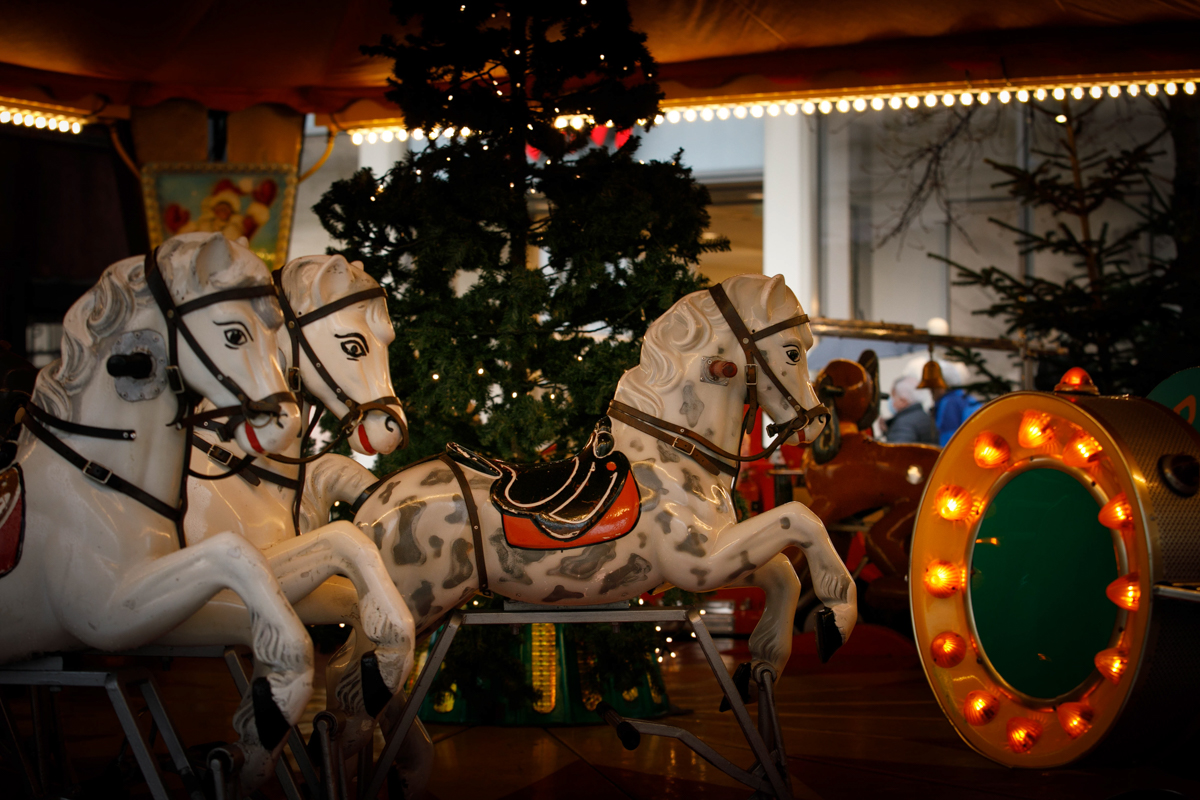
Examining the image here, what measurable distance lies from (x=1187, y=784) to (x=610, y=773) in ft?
6.21

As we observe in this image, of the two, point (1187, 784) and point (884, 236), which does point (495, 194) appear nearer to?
point (1187, 784)

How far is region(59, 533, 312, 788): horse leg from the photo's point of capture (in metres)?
1.88

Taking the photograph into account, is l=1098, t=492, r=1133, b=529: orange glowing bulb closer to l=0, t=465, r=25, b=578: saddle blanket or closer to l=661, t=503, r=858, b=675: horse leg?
l=661, t=503, r=858, b=675: horse leg

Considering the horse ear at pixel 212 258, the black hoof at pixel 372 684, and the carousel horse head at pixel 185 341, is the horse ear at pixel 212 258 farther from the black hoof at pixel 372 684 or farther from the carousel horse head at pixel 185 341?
the black hoof at pixel 372 684

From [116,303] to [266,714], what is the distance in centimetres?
93

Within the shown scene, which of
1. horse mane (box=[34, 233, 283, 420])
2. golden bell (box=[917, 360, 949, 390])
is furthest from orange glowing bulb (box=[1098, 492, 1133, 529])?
golden bell (box=[917, 360, 949, 390])

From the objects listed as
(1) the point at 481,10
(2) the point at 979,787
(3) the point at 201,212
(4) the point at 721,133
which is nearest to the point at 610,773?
(2) the point at 979,787

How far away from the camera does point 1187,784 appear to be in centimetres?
311

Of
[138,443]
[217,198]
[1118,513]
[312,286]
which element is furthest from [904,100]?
[138,443]

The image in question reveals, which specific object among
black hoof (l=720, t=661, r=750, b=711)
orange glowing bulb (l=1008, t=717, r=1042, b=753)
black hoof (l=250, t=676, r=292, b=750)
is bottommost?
orange glowing bulb (l=1008, t=717, r=1042, b=753)

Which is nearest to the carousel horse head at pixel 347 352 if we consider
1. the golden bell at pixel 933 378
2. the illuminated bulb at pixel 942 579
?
the illuminated bulb at pixel 942 579

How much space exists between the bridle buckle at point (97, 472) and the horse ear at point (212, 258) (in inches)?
17.4

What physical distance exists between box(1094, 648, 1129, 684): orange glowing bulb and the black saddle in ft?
5.24

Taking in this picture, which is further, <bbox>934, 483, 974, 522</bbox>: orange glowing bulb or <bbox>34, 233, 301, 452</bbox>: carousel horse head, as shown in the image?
<bbox>934, 483, 974, 522</bbox>: orange glowing bulb
